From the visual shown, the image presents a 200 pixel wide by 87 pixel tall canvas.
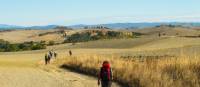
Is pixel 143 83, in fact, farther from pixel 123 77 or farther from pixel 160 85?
pixel 123 77

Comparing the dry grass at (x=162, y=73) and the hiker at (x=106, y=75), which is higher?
the hiker at (x=106, y=75)

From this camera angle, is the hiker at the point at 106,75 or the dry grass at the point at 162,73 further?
the dry grass at the point at 162,73

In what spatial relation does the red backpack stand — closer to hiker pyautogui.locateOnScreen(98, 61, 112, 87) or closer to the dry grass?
hiker pyautogui.locateOnScreen(98, 61, 112, 87)

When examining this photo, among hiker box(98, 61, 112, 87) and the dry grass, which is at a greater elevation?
hiker box(98, 61, 112, 87)

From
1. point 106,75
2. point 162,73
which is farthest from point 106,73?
point 162,73

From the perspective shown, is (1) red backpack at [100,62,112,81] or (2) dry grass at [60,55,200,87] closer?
(1) red backpack at [100,62,112,81]

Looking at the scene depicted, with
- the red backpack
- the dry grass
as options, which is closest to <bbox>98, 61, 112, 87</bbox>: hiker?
the red backpack

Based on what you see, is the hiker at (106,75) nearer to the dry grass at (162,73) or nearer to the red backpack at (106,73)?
the red backpack at (106,73)

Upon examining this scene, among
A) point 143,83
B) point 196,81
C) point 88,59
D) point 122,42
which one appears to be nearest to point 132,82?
point 143,83

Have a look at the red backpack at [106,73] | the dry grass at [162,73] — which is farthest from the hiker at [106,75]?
the dry grass at [162,73]

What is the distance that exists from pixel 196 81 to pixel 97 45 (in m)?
78.4

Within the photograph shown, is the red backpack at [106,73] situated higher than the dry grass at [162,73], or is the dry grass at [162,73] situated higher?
the red backpack at [106,73]

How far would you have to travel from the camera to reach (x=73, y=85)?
2331 centimetres

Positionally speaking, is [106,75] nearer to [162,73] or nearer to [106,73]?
[106,73]
